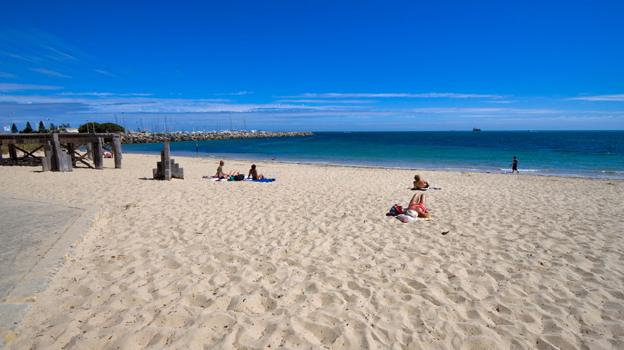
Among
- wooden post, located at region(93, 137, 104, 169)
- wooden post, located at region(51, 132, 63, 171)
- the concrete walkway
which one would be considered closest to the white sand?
the concrete walkway

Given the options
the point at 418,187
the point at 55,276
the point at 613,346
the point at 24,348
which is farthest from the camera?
the point at 418,187

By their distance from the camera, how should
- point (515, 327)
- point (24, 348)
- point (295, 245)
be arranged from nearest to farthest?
point (24, 348)
point (515, 327)
point (295, 245)

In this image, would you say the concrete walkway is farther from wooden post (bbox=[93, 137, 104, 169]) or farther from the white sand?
wooden post (bbox=[93, 137, 104, 169])

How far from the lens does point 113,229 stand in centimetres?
626

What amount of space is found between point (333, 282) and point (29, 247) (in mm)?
4488

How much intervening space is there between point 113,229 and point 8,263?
2.00 m

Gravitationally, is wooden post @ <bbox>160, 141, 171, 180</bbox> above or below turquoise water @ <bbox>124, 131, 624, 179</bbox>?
above

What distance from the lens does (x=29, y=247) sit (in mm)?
4867

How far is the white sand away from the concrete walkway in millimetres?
155

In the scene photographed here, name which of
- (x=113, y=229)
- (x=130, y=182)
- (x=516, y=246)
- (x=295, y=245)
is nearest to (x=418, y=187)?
(x=516, y=246)

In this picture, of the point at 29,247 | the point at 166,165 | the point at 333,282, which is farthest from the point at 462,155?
the point at 29,247

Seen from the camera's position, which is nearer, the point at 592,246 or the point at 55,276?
the point at 55,276

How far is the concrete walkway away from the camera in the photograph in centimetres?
336

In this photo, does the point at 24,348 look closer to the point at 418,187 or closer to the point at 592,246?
the point at 592,246
